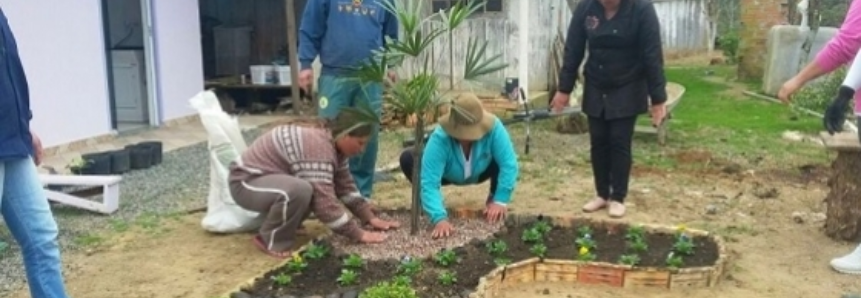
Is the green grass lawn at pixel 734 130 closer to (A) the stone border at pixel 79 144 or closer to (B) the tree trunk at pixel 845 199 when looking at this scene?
(B) the tree trunk at pixel 845 199

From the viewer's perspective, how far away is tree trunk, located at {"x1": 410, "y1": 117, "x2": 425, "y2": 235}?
4203mm

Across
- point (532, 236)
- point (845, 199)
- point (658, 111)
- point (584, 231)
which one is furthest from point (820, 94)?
point (532, 236)

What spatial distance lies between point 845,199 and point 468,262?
212cm

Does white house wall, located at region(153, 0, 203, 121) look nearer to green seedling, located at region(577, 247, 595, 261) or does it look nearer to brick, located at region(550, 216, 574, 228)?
brick, located at region(550, 216, 574, 228)

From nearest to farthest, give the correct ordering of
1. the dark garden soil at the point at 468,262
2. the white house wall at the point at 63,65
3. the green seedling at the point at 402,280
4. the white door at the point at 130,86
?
the green seedling at the point at 402,280, the dark garden soil at the point at 468,262, the white house wall at the point at 63,65, the white door at the point at 130,86

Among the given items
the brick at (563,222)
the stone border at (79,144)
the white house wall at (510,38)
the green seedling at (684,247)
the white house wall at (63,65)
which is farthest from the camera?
the white house wall at (510,38)

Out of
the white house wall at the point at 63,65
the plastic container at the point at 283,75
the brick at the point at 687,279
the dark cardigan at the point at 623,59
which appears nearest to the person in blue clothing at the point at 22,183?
the brick at the point at 687,279

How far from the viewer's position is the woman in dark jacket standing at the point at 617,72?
4.71m

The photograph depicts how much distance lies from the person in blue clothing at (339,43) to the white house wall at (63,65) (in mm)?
3525

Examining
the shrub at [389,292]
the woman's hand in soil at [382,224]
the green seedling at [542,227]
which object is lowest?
the green seedling at [542,227]

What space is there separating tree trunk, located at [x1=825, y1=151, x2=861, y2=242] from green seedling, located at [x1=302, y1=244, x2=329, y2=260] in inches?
107

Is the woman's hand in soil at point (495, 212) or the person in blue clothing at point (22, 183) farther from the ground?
the person in blue clothing at point (22, 183)

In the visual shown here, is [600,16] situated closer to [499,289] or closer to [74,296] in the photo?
[499,289]

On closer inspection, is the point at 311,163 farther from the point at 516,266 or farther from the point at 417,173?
the point at 516,266
